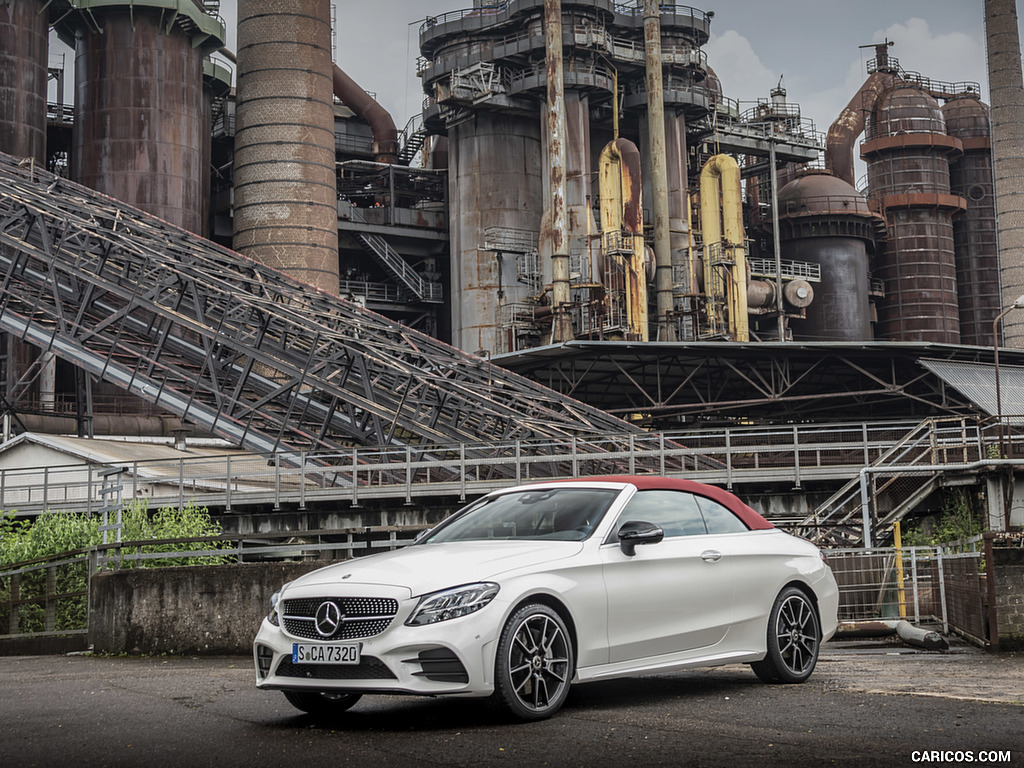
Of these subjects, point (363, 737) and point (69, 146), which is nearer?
point (363, 737)

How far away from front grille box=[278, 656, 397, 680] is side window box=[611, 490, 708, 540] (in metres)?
1.99

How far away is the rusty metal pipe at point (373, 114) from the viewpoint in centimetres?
6419

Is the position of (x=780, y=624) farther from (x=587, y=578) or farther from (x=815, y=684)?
(x=587, y=578)

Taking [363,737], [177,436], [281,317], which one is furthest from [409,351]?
[363,737]

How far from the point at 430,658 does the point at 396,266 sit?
55.2 m

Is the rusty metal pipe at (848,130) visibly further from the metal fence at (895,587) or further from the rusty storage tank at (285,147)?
the metal fence at (895,587)

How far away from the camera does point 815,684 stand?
8.85m

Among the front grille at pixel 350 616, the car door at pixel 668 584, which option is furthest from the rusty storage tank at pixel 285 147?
the front grille at pixel 350 616

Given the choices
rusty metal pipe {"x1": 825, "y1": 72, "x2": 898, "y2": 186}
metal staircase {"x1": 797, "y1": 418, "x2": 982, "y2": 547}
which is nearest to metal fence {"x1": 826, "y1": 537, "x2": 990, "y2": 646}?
metal staircase {"x1": 797, "y1": 418, "x2": 982, "y2": 547}

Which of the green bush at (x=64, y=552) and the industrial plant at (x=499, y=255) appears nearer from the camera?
the green bush at (x=64, y=552)

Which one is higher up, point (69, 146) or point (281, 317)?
point (69, 146)

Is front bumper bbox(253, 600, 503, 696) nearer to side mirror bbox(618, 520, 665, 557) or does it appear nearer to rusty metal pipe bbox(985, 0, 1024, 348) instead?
side mirror bbox(618, 520, 665, 557)

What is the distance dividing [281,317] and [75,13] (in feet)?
81.3
